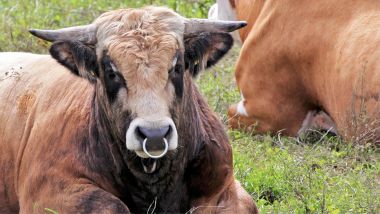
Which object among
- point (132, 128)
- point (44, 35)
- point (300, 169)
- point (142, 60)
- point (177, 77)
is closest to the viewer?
point (132, 128)

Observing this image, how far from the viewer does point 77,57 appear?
682 cm

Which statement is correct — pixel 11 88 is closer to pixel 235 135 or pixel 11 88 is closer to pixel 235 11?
pixel 235 135

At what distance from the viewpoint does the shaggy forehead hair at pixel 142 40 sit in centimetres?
645

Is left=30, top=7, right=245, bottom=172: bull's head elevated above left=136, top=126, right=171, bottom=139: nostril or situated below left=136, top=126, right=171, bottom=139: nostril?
above

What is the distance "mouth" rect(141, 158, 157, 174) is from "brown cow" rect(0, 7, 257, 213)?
0.03 feet

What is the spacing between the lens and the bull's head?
6.32 meters

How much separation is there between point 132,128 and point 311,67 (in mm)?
3573

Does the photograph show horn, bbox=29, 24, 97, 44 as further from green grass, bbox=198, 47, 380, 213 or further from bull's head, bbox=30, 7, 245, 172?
green grass, bbox=198, 47, 380, 213

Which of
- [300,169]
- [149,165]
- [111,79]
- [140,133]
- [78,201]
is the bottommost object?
[300,169]

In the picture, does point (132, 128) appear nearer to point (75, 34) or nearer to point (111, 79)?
point (111, 79)

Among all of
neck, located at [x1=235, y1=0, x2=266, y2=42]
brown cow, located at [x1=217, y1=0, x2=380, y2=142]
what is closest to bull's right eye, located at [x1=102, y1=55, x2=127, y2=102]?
brown cow, located at [x1=217, y1=0, x2=380, y2=142]

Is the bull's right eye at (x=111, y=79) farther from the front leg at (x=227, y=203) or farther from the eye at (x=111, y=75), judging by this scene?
the front leg at (x=227, y=203)

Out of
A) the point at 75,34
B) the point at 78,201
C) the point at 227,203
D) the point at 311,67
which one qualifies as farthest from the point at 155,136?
the point at 311,67

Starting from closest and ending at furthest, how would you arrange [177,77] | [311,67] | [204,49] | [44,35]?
[177,77]
[44,35]
[204,49]
[311,67]
